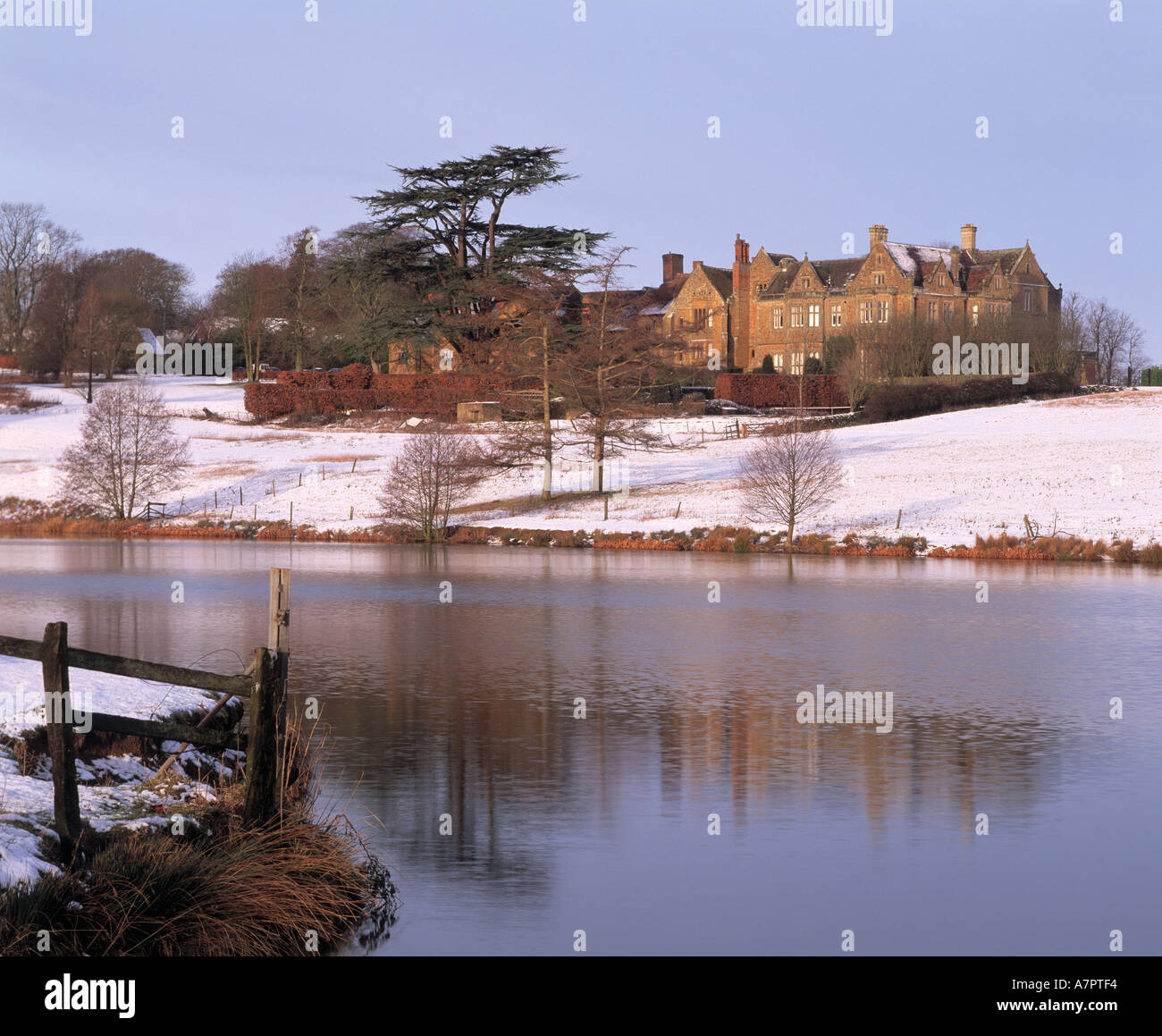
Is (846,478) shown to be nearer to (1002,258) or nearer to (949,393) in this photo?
(949,393)

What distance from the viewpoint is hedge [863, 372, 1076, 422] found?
247ft

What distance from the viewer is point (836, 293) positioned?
10681cm

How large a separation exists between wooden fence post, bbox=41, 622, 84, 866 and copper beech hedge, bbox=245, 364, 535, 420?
6824 cm

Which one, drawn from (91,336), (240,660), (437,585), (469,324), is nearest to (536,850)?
(240,660)

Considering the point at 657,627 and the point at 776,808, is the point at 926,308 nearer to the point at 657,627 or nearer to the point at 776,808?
the point at 657,627

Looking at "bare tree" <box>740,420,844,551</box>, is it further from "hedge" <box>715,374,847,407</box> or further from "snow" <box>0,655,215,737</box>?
"hedge" <box>715,374,847,407</box>
